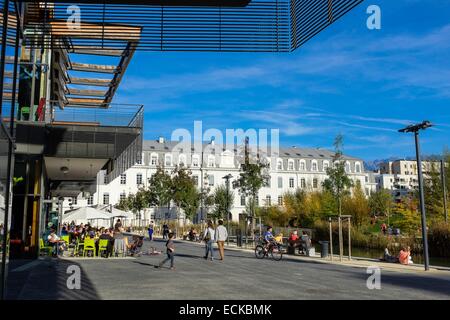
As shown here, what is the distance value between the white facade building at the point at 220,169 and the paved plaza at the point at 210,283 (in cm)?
7177

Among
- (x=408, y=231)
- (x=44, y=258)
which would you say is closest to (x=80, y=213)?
(x=44, y=258)

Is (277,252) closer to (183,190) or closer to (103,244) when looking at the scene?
(103,244)

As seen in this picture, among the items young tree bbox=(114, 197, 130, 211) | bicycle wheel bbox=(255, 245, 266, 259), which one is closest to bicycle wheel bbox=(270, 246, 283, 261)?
bicycle wheel bbox=(255, 245, 266, 259)

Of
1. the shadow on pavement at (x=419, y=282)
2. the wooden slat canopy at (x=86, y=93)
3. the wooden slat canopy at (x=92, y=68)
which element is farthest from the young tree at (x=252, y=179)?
the shadow on pavement at (x=419, y=282)

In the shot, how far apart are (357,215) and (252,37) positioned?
42509mm

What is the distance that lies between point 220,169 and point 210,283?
273 ft

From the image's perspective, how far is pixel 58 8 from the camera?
24.5 feet

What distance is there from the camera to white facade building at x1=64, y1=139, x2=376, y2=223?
3570 inches

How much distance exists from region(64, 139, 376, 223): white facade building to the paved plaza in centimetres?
7177

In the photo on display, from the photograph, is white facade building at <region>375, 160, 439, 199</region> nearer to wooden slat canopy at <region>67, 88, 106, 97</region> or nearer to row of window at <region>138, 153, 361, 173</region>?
row of window at <region>138, 153, 361, 173</region>

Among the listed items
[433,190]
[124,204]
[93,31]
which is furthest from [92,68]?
[124,204]
